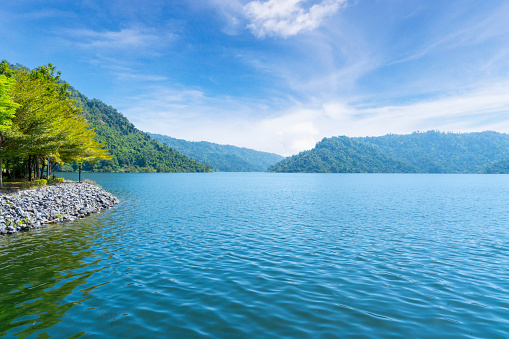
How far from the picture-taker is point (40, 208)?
95.7ft

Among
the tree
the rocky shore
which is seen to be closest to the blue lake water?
the rocky shore

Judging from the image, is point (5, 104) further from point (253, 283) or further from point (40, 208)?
point (253, 283)

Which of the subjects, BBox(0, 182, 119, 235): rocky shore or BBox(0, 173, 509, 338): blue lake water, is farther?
BBox(0, 182, 119, 235): rocky shore

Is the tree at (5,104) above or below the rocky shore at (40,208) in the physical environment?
above

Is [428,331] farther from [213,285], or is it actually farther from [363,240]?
[363,240]

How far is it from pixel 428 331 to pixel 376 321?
1.70m

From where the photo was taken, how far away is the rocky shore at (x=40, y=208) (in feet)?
80.9

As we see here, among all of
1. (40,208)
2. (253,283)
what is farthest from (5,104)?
(253,283)

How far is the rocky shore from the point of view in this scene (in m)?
24.7

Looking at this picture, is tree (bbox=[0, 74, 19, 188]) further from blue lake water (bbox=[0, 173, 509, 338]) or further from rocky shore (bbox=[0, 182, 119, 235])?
blue lake water (bbox=[0, 173, 509, 338])

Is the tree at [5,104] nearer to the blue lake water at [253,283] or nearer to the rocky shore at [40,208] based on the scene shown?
the rocky shore at [40,208]

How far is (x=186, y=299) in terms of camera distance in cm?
1181


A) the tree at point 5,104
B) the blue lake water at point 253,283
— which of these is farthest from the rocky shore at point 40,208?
the tree at point 5,104

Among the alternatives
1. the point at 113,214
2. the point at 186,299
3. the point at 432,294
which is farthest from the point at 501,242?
the point at 113,214
